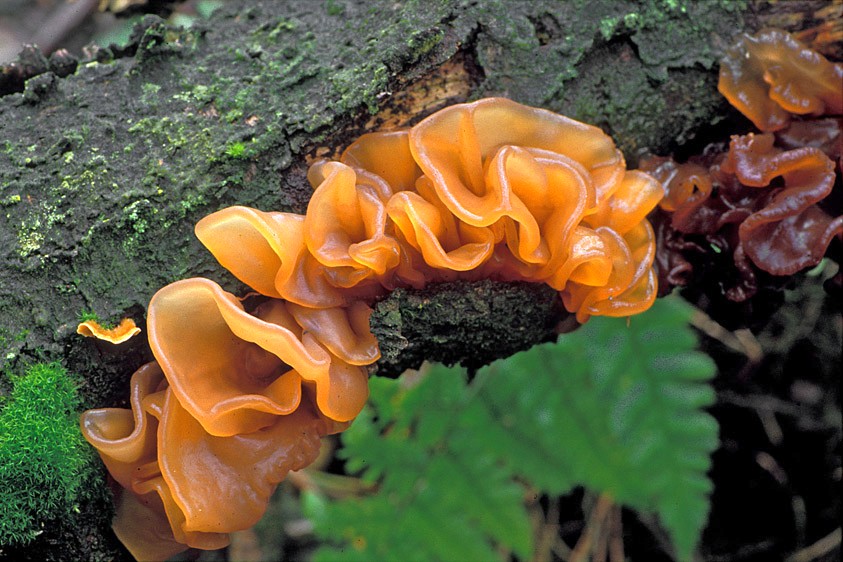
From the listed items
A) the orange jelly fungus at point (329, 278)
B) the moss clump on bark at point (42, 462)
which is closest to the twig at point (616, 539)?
the orange jelly fungus at point (329, 278)

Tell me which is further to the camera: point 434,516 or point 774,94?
point 434,516

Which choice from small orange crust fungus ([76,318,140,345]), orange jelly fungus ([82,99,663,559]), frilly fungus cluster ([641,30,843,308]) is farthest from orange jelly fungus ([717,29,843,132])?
small orange crust fungus ([76,318,140,345])

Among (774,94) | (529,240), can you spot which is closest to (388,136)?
(529,240)

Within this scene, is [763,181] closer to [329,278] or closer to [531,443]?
[329,278]

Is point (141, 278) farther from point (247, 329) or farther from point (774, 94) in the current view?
point (774, 94)

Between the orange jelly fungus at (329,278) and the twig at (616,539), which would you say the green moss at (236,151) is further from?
the twig at (616,539)

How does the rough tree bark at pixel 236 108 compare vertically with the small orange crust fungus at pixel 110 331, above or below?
above

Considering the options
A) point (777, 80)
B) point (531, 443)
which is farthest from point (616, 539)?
point (777, 80)

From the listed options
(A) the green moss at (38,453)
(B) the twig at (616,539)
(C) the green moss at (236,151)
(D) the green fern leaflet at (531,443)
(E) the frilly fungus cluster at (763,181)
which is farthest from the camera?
(B) the twig at (616,539)
